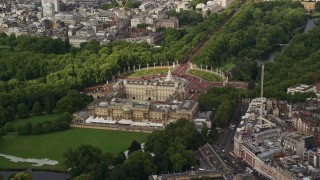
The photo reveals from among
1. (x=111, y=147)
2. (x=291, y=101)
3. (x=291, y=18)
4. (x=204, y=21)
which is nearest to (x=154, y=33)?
A: (x=204, y=21)

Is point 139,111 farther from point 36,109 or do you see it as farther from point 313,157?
point 313,157

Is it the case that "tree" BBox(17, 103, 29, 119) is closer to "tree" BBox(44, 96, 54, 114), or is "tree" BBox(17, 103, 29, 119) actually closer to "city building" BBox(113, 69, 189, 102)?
"tree" BBox(44, 96, 54, 114)

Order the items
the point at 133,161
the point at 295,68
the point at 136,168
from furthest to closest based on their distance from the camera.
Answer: the point at 295,68 < the point at 133,161 < the point at 136,168

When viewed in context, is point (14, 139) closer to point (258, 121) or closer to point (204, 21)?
point (258, 121)

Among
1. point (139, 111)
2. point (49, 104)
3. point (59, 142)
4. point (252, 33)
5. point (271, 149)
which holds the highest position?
point (252, 33)

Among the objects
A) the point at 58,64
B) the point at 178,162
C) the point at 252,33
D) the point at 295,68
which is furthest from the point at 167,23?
the point at 178,162
